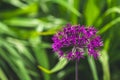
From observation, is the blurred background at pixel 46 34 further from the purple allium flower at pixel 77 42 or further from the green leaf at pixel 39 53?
the purple allium flower at pixel 77 42

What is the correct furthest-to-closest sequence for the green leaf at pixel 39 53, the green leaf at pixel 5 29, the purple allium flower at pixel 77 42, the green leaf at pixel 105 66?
1. the green leaf at pixel 5 29
2. the green leaf at pixel 39 53
3. the green leaf at pixel 105 66
4. the purple allium flower at pixel 77 42

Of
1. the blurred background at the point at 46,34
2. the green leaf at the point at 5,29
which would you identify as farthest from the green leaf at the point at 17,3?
the green leaf at the point at 5,29

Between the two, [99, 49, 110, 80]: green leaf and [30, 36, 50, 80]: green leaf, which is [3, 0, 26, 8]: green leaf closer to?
[30, 36, 50, 80]: green leaf

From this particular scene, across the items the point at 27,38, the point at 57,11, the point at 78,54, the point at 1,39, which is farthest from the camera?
the point at 57,11

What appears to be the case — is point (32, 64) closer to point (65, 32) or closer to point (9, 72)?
point (9, 72)

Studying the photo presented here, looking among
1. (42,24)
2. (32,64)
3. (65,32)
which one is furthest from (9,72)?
(65,32)

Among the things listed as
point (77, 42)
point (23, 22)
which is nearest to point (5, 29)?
point (23, 22)

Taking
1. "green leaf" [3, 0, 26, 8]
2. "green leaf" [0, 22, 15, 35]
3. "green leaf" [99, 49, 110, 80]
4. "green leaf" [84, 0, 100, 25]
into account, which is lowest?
"green leaf" [99, 49, 110, 80]

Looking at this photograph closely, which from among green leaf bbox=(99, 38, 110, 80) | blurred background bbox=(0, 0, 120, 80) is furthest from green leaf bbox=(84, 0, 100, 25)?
green leaf bbox=(99, 38, 110, 80)
